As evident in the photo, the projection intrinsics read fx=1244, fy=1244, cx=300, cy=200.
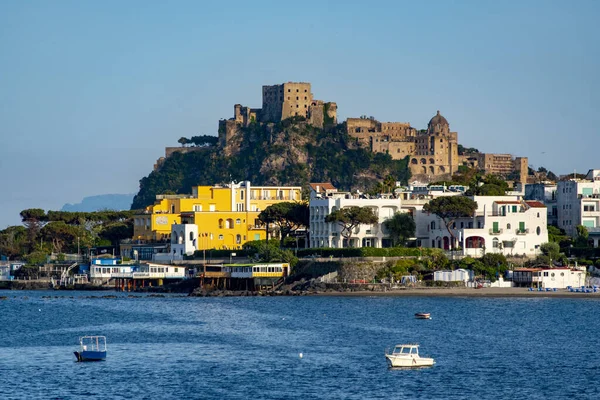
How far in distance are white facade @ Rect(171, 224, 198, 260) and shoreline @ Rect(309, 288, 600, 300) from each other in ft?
91.4

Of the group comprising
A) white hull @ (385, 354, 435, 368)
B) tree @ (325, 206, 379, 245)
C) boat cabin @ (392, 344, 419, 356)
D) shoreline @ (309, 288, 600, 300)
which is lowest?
white hull @ (385, 354, 435, 368)

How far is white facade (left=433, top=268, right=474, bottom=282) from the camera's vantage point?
4210 inches

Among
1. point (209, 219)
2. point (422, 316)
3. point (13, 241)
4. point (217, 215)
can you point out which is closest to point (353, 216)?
point (217, 215)

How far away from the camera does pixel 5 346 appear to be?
70188 millimetres

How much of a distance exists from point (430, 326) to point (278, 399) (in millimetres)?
28150

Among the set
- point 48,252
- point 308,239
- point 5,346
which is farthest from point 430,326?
point 48,252

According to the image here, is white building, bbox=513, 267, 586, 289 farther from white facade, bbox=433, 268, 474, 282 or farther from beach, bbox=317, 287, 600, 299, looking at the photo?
white facade, bbox=433, 268, 474, 282

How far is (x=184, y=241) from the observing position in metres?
131

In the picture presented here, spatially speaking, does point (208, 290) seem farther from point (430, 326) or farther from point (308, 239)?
point (430, 326)

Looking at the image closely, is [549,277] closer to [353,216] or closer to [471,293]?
[471,293]

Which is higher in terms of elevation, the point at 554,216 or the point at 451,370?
the point at 554,216

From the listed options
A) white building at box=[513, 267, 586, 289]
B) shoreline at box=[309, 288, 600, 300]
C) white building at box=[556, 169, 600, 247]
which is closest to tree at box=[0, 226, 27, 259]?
shoreline at box=[309, 288, 600, 300]

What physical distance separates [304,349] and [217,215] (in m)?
67.5

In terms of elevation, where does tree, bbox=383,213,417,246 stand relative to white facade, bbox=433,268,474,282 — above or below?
above
